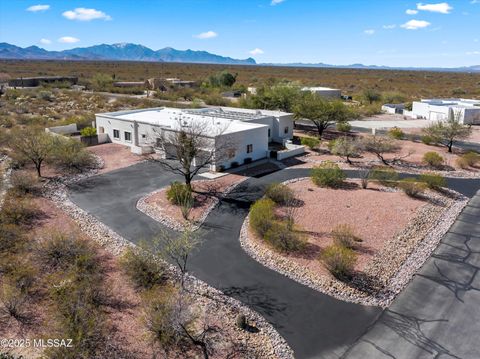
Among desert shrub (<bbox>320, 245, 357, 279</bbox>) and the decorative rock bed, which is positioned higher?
the decorative rock bed

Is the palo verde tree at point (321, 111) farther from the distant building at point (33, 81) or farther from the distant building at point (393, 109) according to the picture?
the distant building at point (33, 81)

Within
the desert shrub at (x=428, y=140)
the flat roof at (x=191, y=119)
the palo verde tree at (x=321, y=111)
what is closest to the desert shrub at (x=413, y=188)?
the flat roof at (x=191, y=119)

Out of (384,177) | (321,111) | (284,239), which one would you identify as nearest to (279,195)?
(284,239)

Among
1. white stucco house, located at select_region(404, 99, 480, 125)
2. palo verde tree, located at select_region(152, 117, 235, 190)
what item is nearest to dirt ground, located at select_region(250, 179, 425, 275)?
palo verde tree, located at select_region(152, 117, 235, 190)

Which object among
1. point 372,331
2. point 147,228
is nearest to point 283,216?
point 147,228

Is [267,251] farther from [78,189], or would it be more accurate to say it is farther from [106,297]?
[78,189]

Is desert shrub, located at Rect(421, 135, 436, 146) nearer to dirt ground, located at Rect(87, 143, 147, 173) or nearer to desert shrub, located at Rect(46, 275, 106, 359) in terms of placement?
dirt ground, located at Rect(87, 143, 147, 173)

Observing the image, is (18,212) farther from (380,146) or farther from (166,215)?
(380,146)

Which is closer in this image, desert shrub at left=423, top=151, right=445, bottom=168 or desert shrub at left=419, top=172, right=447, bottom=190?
desert shrub at left=419, top=172, right=447, bottom=190
